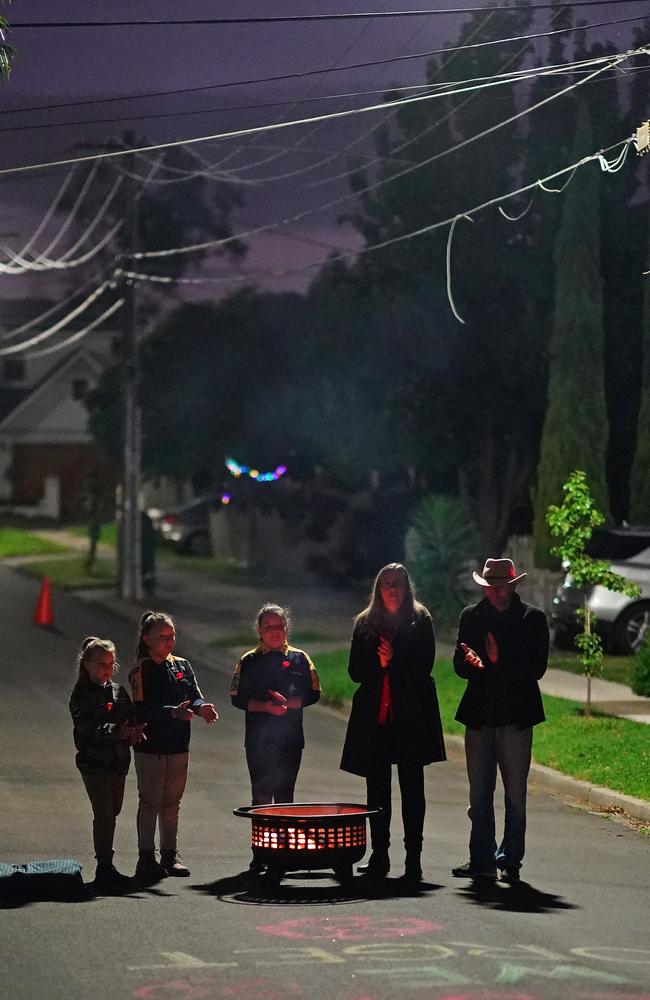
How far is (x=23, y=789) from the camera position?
14.6 meters

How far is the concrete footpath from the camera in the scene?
15.7 m

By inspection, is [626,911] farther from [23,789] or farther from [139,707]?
[23,789]

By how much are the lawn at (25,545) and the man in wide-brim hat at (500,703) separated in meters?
45.0

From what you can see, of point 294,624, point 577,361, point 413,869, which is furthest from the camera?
point 577,361

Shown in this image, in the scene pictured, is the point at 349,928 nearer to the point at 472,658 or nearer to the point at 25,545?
the point at 472,658

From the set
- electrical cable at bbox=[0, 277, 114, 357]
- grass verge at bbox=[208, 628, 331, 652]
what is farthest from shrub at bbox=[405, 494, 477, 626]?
electrical cable at bbox=[0, 277, 114, 357]

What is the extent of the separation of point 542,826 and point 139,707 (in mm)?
4006

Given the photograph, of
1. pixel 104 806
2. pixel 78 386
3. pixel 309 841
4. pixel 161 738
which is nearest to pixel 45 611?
pixel 161 738

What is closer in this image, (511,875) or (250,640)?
(511,875)

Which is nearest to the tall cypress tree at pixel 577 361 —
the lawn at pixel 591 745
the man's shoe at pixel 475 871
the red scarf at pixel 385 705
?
the lawn at pixel 591 745

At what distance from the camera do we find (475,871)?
10742 millimetres

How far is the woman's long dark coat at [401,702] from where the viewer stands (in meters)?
10.7

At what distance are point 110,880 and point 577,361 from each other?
70.4 ft

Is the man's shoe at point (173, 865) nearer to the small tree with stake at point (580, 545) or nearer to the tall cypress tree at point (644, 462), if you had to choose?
the small tree with stake at point (580, 545)
